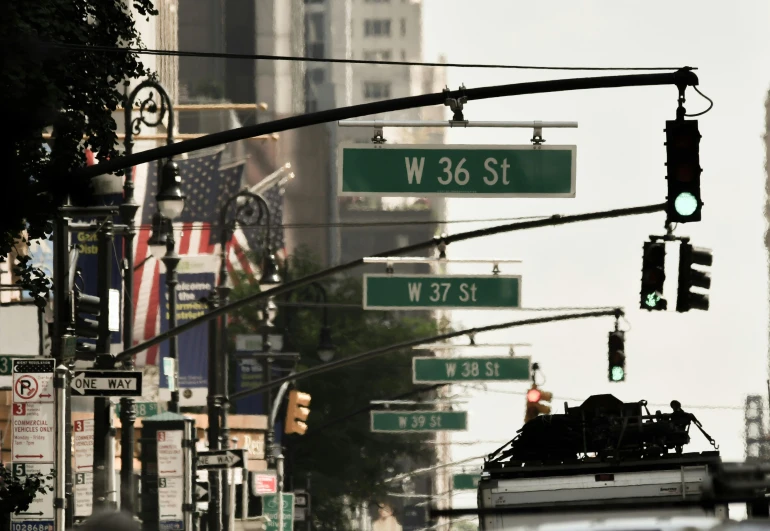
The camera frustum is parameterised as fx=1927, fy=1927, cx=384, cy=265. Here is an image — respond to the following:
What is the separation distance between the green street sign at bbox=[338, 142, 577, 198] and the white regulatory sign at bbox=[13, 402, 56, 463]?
4.70 m

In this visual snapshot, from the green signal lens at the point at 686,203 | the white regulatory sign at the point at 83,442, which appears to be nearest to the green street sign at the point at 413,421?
the white regulatory sign at the point at 83,442

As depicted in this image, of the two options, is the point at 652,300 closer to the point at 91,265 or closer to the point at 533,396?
the point at 91,265

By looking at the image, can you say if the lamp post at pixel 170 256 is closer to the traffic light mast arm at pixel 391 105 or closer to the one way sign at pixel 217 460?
the one way sign at pixel 217 460

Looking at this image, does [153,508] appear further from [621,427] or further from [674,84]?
[674,84]

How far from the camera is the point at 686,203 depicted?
59.7 ft

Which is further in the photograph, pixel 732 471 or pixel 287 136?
pixel 287 136

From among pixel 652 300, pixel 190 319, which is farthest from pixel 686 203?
pixel 190 319

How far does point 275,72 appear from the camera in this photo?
431 ft

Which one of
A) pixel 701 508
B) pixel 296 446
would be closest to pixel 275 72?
pixel 296 446

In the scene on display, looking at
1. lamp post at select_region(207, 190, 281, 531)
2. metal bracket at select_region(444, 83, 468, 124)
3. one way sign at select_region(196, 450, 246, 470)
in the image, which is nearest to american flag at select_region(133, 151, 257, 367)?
lamp post at select_region(207, 190, 281, 531)

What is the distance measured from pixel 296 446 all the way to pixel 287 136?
65.1m

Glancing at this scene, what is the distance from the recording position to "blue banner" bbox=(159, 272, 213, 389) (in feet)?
154

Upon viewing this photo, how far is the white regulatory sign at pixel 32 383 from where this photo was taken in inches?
886

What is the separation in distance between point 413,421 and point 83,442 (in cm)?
2097
